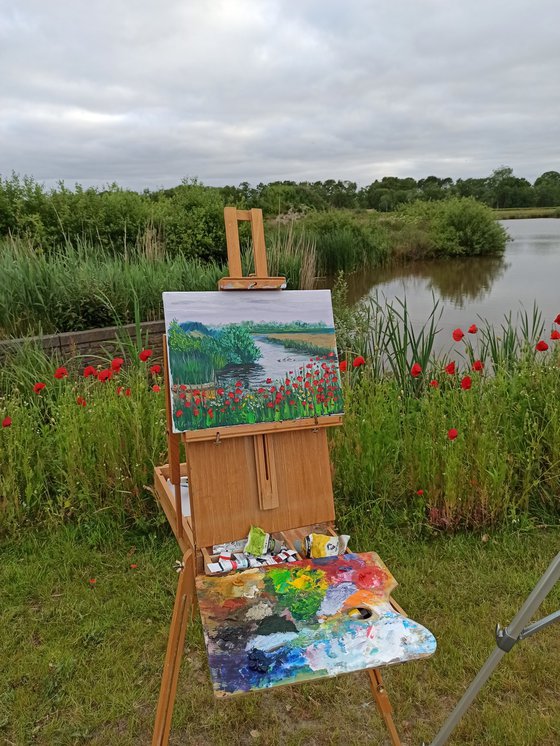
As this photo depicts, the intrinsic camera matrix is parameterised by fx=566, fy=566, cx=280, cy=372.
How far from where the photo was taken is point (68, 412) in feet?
9.65

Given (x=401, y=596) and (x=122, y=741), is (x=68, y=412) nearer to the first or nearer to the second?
(x=122, y=741)

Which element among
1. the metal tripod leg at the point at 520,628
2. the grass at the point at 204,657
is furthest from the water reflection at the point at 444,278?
the metal tripod leg at the point at 520,628

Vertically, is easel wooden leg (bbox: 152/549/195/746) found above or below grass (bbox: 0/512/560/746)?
above

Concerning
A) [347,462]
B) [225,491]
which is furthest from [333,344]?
[347,462]

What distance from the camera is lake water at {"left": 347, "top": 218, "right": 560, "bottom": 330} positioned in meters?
10.1

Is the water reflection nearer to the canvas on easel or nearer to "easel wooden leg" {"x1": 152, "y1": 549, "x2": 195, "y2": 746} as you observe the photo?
the canvas on easel

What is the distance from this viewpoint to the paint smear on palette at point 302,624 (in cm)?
124

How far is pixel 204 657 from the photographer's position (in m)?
2.21

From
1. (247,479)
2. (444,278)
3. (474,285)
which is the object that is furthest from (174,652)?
(444,278)

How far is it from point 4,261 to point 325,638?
5.24 m

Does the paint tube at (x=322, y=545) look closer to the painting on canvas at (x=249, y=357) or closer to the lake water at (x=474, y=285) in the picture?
the painting on canvas at (x=249, y=357)

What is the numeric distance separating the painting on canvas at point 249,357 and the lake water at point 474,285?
4.63m

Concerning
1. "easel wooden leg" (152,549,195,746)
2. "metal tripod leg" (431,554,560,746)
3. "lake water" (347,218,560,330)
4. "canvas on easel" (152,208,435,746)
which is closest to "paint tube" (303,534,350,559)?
"canvas on easel" (152,208,435,746)

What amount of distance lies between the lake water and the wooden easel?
4731mm
